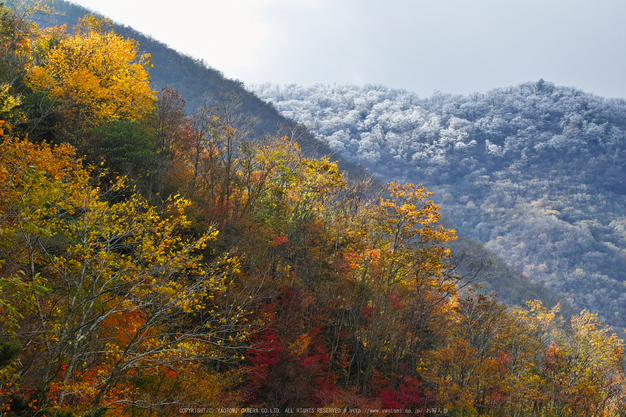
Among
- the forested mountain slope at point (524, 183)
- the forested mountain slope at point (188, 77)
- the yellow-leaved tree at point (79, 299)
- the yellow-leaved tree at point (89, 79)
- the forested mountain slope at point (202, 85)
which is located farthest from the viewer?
the forested mountain slope at point (524, 183)

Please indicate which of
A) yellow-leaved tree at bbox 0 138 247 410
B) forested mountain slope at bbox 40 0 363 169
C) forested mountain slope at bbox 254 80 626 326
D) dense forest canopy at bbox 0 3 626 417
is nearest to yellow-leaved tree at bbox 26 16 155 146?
dense forest canopy at bbox 0 3 626 417

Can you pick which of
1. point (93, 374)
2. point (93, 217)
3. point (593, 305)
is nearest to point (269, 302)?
point (93, 374)

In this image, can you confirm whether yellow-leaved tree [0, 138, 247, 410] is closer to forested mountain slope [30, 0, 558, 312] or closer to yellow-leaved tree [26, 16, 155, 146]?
yellow-leaved tree [26, 16, 155, 146]

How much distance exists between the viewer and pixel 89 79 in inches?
853

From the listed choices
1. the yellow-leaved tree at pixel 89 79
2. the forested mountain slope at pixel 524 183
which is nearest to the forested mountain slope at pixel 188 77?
the forested mountain slope at pixel 524 183

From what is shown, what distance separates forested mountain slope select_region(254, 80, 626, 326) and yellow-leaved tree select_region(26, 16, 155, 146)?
11274 centimetres

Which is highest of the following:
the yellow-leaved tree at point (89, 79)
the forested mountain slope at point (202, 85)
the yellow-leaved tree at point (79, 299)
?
the forested mountain slope at point (202, 85)

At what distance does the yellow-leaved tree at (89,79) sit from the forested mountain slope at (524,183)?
113m

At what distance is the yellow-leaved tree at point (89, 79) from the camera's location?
20.2 metres

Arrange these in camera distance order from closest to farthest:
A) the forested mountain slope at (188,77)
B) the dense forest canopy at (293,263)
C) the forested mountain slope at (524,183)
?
the dense forest canopy at (293,263)
the forested mountain slope at (188,77)
the forested mountain slope at (524,183)

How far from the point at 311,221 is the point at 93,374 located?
16.1m

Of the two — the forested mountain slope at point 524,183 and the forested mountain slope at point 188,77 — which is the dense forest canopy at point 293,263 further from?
the forested mountain slope at point 524,183

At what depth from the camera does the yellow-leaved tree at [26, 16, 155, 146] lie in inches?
796

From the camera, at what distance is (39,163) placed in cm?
1070
